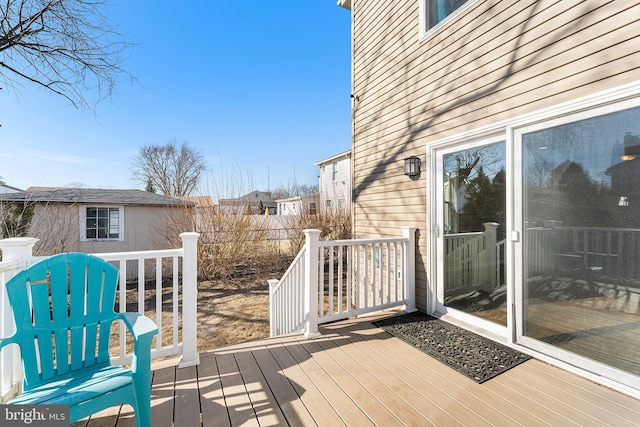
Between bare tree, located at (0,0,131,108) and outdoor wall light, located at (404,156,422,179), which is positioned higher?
bare tree, located at (0,0,131,108)

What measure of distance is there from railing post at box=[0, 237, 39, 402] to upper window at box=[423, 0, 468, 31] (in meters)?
4.50

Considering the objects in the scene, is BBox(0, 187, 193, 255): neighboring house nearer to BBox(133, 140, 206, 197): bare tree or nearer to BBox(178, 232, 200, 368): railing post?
BBox(178, 232, 200, 368): railing post

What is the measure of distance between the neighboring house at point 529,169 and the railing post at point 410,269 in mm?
84

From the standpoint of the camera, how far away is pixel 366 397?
1.88m

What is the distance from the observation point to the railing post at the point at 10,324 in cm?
174

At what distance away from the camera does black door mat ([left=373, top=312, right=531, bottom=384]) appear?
2203mm

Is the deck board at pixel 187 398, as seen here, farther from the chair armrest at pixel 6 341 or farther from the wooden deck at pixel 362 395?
the chair armrest at pixel 6 341

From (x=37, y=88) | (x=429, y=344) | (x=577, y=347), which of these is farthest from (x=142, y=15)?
(x=577, y=347)

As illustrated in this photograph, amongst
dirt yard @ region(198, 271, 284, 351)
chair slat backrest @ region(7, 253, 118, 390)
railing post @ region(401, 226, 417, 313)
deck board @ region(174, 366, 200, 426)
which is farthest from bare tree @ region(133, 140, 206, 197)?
chair slat backrest @ region(7, 253, 118, 390)

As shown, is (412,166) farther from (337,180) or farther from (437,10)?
(337,180)

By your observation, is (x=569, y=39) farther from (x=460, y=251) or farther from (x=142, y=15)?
(x=142, y=15)

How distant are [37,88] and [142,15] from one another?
1.72 m

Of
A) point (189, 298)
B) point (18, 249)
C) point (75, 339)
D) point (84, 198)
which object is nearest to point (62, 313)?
point (75, 339)

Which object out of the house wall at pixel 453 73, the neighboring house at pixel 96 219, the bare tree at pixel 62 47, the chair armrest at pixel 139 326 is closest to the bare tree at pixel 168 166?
the neighboring house at pixel 96 219
